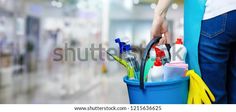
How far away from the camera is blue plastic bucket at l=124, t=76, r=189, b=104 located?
38.6 inches

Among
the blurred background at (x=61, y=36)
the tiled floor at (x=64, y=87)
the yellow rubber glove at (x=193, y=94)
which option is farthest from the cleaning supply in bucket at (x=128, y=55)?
the blurred background at (x=61, y=36)

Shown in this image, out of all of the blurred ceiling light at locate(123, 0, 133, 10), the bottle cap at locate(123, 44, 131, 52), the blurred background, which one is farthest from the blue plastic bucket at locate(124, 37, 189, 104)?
the blurred ceiling light at locate(123, 0, 133, 10)

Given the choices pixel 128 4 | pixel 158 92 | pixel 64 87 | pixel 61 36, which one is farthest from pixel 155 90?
pixel 128 4

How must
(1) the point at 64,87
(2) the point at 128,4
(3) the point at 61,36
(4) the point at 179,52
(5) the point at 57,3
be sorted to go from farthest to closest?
(2) the point at 128,4
(5) the point at 57,3
(3) the point at 61,36
(1) the point at 64,87
(4) the point at 179,52

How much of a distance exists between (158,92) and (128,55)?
0.62 feet

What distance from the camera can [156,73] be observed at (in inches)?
39.3

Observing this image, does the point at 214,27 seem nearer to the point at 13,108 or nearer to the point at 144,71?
the point at 144,71

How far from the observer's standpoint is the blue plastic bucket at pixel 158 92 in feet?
3.22

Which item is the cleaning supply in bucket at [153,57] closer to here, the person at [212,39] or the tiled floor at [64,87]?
the person at [212,39]

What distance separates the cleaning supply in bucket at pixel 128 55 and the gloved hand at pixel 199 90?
0.63 ft

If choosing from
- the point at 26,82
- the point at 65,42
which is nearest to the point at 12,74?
the point at 26,82

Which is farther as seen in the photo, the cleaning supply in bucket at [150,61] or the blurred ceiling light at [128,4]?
the blurred ceiling light at [128,4]

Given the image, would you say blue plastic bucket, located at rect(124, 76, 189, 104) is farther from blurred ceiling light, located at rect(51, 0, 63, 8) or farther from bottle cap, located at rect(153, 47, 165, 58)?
blurred ceiling light, located at rect(51, 0, 63, 8)

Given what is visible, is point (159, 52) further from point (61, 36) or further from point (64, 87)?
point (61, 36)
